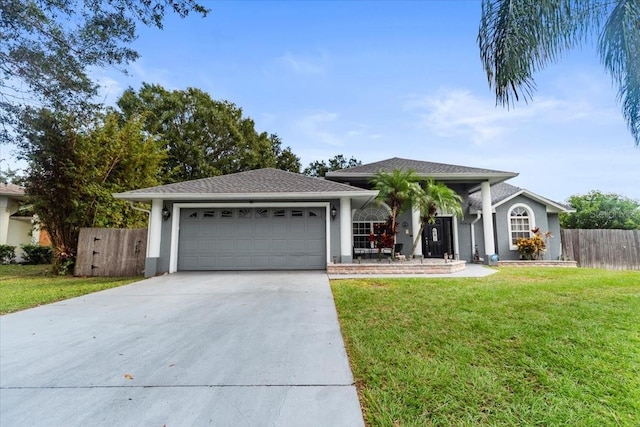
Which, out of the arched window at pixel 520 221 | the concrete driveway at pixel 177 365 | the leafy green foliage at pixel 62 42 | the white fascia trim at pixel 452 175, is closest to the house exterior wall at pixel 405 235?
the white fascia trim at pixel 452 175

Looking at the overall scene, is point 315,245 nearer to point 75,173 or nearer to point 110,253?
point 110,253

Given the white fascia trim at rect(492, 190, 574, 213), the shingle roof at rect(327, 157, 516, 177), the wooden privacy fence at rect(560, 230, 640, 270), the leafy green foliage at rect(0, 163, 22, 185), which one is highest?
the shingle roof at rect(327, 157, 516, 177)

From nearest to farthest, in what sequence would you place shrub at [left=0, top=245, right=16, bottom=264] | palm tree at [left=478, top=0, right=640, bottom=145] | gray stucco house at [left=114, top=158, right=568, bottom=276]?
1. palm tree at [left=478, top=0, right=640, bottom=145]
2. gray stucco house at [left=114, top=158, right=568, bottom=276]
3. shrub at [left=0, top=245, right=16, bottom=264]

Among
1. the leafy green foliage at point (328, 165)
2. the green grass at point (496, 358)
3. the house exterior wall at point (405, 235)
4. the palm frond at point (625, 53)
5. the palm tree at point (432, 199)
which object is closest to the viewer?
the green grass at point (496, 358)

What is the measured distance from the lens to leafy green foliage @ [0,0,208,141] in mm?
6062

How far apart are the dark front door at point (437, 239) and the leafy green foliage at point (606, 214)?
10406mm

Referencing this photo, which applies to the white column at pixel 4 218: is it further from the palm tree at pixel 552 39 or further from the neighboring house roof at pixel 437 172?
the palm tree at pixel 552 39

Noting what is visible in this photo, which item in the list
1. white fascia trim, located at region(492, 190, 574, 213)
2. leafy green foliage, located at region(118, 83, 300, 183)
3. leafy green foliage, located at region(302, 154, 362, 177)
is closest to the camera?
white fascia trim, located at region(492, 190, 574, 213)

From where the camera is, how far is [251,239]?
9969mm

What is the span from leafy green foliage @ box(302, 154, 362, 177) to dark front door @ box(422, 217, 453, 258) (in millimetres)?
15154

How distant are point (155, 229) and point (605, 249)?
18.0 m

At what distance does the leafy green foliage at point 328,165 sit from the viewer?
26906 mm

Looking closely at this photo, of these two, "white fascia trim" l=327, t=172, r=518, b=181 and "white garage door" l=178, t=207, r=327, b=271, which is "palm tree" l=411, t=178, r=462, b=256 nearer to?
"white fascia trim" l=327, t=172, r=518, b=181

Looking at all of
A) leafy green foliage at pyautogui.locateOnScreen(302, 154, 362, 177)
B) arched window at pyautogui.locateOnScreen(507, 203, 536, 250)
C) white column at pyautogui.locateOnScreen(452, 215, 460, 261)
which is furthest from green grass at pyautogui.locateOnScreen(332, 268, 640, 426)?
leafy green foliage at pyautogui.locateOnScreen(302, 154, 362, 177)
